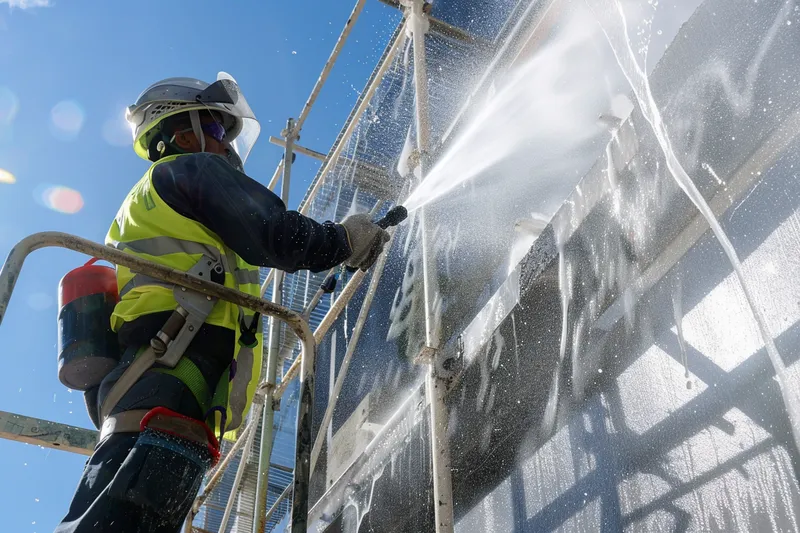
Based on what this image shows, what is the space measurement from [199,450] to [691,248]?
1.45 m

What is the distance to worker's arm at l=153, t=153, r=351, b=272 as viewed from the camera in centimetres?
229

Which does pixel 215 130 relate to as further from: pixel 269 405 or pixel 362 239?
pixel 269 405

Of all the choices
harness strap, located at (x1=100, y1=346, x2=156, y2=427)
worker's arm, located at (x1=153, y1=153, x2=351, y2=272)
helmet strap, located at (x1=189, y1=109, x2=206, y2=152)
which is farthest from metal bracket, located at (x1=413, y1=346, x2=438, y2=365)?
helmet strap, located at (x1=189, y1=109, x2=206, y2=152)

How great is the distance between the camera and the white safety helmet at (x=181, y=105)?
2770mm

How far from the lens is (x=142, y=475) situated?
1892 millimetres

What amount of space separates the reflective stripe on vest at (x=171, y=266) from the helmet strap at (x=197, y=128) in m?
0.28

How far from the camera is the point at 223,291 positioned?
223 cm

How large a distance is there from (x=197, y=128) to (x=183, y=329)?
93cm

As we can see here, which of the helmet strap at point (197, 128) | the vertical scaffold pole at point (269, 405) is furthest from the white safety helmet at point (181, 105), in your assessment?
the vertical scaffold pole at point (269, 405)

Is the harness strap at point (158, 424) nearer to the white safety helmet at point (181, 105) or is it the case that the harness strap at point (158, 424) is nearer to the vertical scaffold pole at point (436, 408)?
the vertical scaffold pole at point (436, 408)

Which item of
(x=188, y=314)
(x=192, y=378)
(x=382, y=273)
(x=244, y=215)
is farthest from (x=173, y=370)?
(x=382, y=273)

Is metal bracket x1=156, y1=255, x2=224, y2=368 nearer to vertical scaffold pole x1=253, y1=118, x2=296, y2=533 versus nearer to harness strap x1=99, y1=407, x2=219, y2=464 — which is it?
harness strap x1=99, y1=407, x2=219, y2=464

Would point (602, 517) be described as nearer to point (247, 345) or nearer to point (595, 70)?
point (247, 345)

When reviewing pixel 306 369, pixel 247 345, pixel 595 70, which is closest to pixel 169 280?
pixel 247 345
